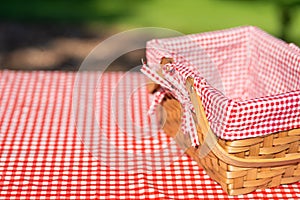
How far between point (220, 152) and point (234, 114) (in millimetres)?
134

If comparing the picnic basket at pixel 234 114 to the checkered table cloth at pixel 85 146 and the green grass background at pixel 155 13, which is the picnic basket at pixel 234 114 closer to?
the checkered table cloth at pixel 85 146

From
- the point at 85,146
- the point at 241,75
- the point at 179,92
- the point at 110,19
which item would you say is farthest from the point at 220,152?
the point at 110,19

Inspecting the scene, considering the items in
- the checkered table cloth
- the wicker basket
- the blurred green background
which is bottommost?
the blurred green background

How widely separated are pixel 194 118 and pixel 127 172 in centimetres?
24

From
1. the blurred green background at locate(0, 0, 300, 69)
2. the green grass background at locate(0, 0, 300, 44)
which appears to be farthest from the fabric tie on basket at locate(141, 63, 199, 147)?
the green grass background at locate(0, 0, 300, 44)

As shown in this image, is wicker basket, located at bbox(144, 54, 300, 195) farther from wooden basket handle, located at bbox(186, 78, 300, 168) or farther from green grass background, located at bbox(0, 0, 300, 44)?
green grass background, located at bbox(0, 0, 300, 44)

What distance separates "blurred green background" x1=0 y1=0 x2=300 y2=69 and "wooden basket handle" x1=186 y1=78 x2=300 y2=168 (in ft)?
8.03

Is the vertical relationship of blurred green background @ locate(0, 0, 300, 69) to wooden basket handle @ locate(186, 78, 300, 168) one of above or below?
below

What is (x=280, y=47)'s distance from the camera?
196 cm

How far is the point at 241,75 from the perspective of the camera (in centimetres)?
219

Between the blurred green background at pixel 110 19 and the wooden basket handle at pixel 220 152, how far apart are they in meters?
2.45

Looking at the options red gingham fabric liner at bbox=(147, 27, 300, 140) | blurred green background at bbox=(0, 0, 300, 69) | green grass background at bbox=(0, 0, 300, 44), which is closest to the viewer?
red gingham fabric liner at bbox=(147, 27, 300, 140)

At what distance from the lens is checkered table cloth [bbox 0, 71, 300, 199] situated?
5.47ft

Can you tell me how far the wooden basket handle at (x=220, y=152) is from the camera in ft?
5.19
